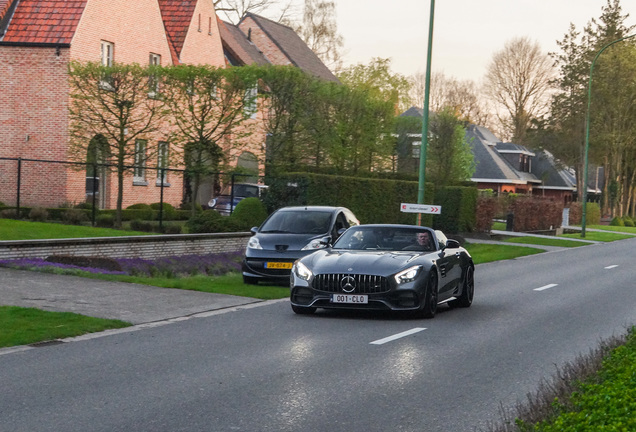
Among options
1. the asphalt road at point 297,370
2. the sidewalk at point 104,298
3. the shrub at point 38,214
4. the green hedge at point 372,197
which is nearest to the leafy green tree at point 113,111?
the shrub at point 38,214

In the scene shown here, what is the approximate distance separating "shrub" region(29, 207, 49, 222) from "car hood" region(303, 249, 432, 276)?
14.7 meters

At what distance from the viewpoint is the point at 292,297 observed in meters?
14.0

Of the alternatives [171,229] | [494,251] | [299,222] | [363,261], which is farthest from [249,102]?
[363,261]

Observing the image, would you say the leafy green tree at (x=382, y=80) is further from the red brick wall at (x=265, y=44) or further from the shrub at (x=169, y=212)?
the shrub at (x=169, y=212)

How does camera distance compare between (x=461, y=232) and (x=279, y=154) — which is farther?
(x=461, y=232)

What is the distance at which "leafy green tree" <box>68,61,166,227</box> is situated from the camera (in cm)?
3095

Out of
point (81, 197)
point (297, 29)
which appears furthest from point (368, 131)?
point (297, 29)

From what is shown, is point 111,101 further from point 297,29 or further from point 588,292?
point 297,29

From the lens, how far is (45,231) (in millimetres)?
23516

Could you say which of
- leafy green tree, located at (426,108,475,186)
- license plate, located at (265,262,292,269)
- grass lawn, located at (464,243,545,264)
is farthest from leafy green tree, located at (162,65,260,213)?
leafy green tree, located at (426,108,475,186)

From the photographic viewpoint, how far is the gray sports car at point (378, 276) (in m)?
13.5

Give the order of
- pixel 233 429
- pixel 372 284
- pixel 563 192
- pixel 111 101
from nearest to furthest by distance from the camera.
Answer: pixel 233 429 < pixel 372 284 < pixel 111 101 < pixel 563 192

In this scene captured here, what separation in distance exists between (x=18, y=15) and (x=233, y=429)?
108 ft

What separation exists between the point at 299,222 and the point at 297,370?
35.4 ft
